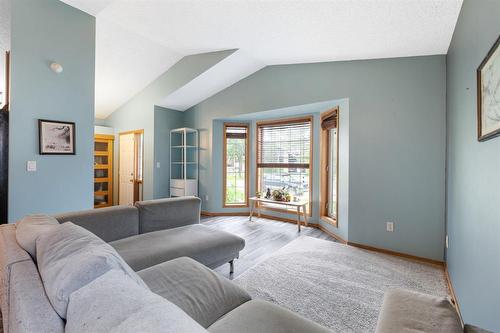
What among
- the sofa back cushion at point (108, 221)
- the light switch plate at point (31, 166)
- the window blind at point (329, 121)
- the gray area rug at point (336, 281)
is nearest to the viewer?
the gray area rug at point (336, 281)

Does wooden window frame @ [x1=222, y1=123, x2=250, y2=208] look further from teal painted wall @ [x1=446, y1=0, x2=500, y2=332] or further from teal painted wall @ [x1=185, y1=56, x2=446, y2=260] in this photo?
teal painted wall @ [x1=446, y1=0, x2=500, y2=332]

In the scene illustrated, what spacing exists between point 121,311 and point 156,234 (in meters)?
1.89

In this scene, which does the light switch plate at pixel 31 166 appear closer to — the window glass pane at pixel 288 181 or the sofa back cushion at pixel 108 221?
the sofa back cushion at pixel 108 221

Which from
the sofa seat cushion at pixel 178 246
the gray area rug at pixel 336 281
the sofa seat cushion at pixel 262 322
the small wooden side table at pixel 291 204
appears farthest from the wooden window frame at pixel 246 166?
the sofa seat cushion at pixel 262 322

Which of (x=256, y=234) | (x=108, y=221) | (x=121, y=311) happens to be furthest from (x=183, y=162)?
(x=121, y=311)

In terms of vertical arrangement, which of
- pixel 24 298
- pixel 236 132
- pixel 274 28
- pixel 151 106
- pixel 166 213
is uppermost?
pixel 274 28

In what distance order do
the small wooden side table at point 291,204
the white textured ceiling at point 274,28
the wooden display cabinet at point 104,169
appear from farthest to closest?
the wooden display cabinet at point 104,169 → the small wooden side table at point 291,204 → the white textured ceiling at point 274,28

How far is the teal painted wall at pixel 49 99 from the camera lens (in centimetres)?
250

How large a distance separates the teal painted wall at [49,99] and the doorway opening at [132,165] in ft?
7.57

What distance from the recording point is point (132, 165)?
554 centimetres

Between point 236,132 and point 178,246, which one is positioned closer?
point 178,246

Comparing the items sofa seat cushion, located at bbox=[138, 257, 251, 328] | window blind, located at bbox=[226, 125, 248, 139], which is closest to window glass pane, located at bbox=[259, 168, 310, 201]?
window blind, located at bbox=[226, 125, 248, 139]

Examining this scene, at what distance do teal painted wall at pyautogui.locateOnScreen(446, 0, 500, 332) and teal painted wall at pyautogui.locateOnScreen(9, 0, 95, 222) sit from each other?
12.5 ft

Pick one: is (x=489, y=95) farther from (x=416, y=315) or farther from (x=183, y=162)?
(x=183, y=162)
